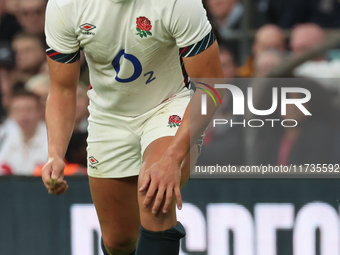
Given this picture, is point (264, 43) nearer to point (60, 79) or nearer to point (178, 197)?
point (60, 79)

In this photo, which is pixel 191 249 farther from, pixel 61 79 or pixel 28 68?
pixel 28 68

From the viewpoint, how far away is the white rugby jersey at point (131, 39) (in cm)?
183

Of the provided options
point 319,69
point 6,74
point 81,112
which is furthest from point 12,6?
point 319,69

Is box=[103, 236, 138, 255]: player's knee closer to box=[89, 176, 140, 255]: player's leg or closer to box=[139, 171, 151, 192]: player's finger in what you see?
box=[89, 176, 140, 255]: player's leg

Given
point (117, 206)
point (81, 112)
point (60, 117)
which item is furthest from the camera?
point (81, 112)

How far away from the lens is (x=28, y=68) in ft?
11.4

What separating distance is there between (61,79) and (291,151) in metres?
1.73

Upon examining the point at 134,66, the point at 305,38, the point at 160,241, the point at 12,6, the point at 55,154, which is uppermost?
the point at 12,6

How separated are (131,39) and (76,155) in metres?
1.59

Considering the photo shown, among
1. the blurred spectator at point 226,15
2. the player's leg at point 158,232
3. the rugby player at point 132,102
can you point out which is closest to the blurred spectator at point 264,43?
the blurred spectator at point 226,15

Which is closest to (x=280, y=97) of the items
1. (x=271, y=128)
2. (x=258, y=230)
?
(x=271, y=128)

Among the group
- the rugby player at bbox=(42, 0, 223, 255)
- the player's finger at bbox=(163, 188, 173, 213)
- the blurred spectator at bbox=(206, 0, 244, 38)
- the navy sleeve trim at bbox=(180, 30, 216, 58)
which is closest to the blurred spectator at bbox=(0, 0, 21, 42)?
the rugby player at bbox=(42, 0, 223, 255)

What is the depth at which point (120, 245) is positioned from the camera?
2482mm

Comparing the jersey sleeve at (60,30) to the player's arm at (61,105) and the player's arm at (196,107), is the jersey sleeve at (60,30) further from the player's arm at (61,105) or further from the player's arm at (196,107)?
the player's arm at (196,107)
